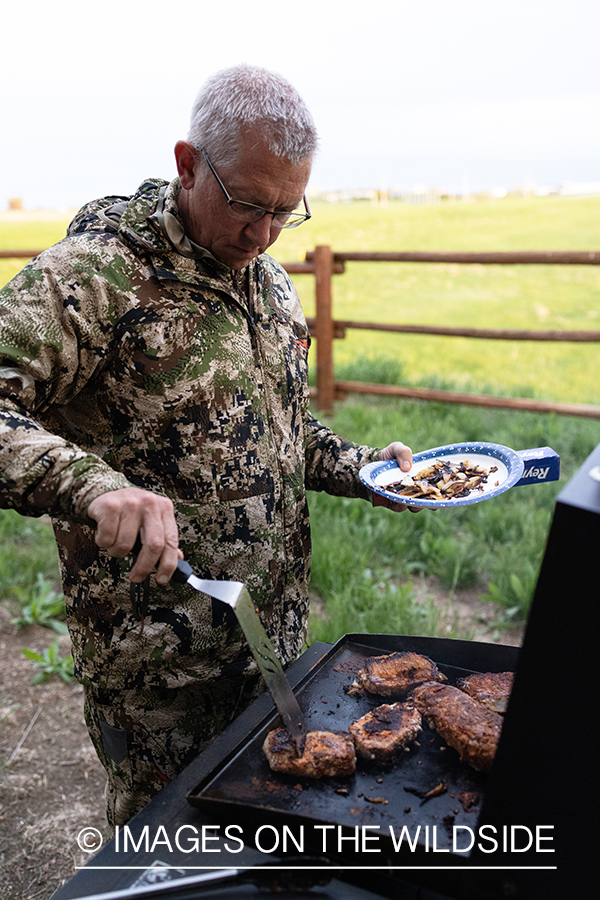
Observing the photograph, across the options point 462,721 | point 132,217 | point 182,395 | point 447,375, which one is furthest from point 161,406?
point 447,375

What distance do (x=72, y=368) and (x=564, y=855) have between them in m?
1.17

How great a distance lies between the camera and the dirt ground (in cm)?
235

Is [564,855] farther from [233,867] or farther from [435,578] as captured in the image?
[435,578]

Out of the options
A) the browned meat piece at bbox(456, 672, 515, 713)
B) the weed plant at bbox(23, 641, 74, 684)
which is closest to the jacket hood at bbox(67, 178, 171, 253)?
the browned meat piece at bbox(456, 672, 515, 713)

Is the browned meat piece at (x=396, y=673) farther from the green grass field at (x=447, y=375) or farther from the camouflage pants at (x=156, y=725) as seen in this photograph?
the green grass field at (x=447, y=375)

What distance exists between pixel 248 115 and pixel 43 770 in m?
2.53

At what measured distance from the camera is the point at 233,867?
1.12m

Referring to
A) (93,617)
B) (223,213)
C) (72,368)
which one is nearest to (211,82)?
(223,213)

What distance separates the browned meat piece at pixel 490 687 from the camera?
4.58ft

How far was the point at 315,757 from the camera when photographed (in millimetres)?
1251

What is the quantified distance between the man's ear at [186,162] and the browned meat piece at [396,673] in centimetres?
112

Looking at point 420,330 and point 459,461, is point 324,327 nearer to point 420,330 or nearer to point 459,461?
point 420,330

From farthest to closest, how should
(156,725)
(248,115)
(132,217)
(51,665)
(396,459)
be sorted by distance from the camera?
1. (51,665)
2. (396,459)
3. (156,725)
4. (132,217)
5. (248,115)

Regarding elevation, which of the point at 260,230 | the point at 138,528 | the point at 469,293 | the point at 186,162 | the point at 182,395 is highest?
the point at 186,162
